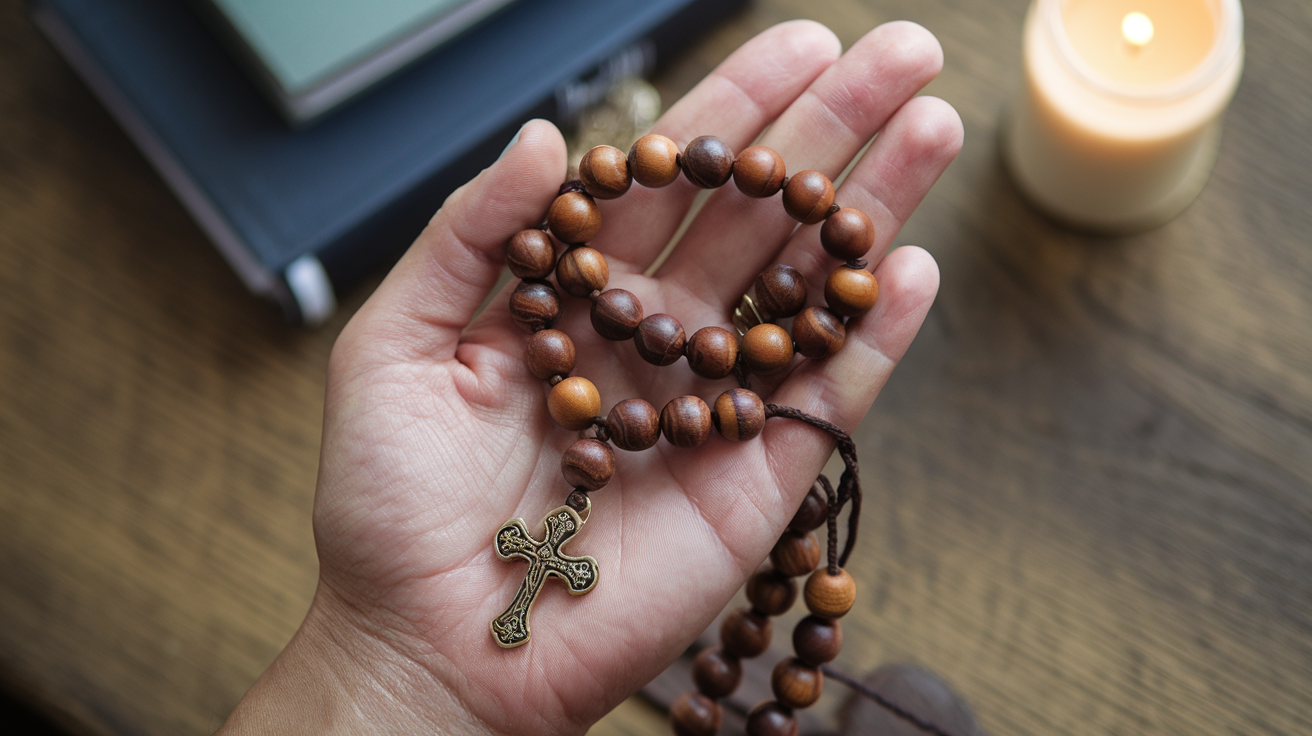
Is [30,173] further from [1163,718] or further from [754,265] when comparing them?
[1163,718]

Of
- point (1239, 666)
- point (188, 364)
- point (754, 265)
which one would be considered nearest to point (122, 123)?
point (188, 364)

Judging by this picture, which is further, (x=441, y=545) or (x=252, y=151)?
(x=252, y=151)

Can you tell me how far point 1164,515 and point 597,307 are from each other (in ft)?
2.57

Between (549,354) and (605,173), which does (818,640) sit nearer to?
(549,354)

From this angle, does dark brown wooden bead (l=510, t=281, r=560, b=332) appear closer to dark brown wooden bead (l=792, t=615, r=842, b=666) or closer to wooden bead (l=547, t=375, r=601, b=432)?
wooden bead (l=547, t=375, r=601, b=432)

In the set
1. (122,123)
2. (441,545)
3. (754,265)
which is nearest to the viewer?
(441,545)

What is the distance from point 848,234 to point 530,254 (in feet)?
1.14

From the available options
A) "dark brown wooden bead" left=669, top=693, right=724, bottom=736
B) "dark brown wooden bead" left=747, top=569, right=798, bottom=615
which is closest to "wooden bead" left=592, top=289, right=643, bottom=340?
"dark brown wooden bead" left=747, top=569, right=798, bottom=615

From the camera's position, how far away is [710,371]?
106 cm

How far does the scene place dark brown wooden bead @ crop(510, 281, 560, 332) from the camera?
107cm

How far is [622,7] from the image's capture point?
4.37 feet

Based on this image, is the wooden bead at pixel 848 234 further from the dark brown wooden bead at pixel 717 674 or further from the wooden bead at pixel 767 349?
the dark brown wooden bead at pixel 717 674

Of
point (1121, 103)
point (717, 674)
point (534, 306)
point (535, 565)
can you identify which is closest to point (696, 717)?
point (717, 674)

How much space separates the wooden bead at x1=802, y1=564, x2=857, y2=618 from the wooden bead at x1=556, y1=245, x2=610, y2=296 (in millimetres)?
413
